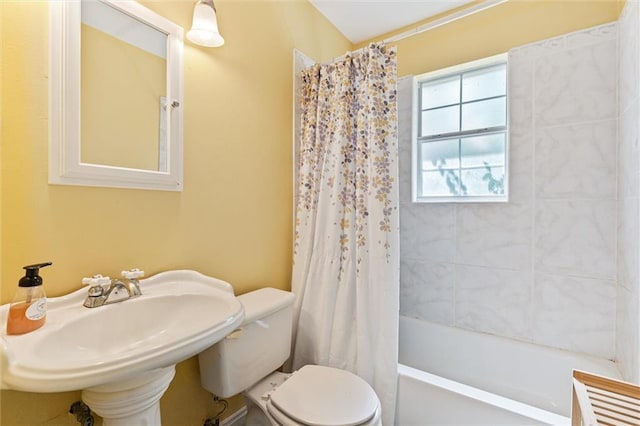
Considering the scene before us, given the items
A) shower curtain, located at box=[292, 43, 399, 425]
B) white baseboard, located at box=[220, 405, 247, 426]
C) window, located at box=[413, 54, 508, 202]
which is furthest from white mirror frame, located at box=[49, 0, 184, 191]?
window, located at box=[413, 54, 508, 202]

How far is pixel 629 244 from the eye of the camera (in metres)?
1.34

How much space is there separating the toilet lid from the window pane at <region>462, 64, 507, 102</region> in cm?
194

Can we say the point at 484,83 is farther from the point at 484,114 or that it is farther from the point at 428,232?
the point at 428,232

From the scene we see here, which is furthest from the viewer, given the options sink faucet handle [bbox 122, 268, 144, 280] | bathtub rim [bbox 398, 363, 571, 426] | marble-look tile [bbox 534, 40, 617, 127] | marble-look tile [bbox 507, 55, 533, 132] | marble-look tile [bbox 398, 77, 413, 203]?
marble-look tile [bbox 398, 77, 413, 203]

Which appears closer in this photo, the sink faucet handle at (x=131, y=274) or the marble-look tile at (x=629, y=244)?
the sink faucet handle at (x=131, y=274)

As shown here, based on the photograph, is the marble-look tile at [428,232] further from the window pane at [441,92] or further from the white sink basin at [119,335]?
the white sink basin at [119,335]

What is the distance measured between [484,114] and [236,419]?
2372 millimetres

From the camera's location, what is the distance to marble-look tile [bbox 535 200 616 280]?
1.56 metres

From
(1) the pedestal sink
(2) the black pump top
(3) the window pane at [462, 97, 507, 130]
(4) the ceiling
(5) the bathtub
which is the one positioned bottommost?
(5) the bathtub

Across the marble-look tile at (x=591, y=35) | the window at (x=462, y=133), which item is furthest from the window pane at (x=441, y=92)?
the marble-look tile at (x=591, y=35)

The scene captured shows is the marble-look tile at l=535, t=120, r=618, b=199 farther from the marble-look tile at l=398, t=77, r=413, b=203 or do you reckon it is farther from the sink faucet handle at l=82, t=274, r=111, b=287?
the sink faucet handle at l=82, t=274, r=111, b=287

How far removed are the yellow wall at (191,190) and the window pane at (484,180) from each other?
4.10 feet

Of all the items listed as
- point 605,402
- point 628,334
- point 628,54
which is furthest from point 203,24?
point 628,334

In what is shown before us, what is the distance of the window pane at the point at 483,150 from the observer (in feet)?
6.20
